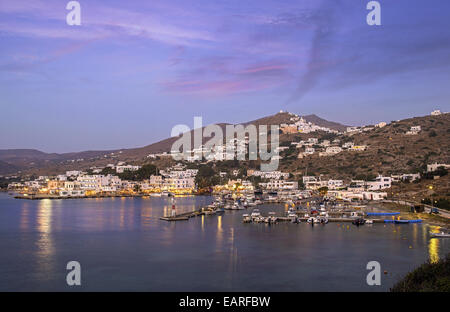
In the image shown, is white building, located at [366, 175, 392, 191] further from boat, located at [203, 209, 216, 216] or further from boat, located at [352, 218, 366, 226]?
boat, located at [352, 218, 366, 226]

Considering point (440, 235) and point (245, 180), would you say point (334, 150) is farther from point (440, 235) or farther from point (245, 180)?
point (440, 235)

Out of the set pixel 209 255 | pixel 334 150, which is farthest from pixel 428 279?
pixel 334 150

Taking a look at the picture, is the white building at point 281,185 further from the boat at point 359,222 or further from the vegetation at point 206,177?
the boat at point 359,222

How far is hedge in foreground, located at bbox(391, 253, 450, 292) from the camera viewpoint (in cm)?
1064

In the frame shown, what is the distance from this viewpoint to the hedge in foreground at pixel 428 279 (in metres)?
10.6

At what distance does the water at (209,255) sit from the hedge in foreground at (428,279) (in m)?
1.86

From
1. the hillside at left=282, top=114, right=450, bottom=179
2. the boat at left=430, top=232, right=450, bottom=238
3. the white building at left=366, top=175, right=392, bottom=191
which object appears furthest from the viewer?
the hillside at left=282, top=114, right=450, bottom=179

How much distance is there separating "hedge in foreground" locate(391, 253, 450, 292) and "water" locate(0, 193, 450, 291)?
1.86 meters

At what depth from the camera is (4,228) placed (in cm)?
2966

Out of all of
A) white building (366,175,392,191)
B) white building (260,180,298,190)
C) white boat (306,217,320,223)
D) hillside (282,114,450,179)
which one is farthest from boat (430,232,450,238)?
white building (260,180,298,190)

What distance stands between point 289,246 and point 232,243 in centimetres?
281

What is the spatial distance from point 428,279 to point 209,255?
959 cm

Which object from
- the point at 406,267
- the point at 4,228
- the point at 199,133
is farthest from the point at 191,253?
the point at 199,133

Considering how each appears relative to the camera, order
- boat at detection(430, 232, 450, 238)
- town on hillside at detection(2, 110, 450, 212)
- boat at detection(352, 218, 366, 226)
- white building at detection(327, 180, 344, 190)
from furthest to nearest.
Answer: white building at detection(327, 180, 344, 190) < town on hillside at detection(2, 110, 450, 212) < boat at detection(352, 218, 366, 226) < boat at detection(430, 232, 450, 238)
